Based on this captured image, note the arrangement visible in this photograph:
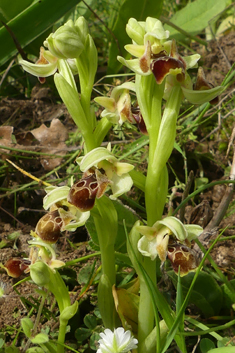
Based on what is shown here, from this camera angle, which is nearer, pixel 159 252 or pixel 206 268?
pixel 159 252

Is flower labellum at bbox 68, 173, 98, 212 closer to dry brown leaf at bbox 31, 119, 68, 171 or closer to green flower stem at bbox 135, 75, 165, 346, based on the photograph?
green flower stem at bbox 135, 75, 165, 346

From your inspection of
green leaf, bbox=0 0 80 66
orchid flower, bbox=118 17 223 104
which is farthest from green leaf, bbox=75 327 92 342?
green leaf, bbox=0 0 80 66

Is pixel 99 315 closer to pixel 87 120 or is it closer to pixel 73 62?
pixel 87 120

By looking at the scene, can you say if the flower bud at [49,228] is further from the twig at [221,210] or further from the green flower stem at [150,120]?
the twig at [221,210]

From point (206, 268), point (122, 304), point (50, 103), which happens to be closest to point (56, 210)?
point (122, 304)

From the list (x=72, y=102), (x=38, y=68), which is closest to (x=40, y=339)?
(x=72, y=102)

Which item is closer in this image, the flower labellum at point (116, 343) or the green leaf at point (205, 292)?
the flower labellum at point (116, 343)

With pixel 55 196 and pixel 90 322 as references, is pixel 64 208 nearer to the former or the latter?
pixel 55 196

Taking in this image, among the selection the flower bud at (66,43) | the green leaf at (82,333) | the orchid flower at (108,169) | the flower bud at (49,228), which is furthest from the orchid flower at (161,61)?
the green leaf at (82,333)
